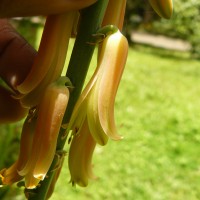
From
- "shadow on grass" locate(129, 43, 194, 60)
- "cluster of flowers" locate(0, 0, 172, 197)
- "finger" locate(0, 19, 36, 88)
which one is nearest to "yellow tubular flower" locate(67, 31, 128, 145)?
"cluster of flowers" locate(0, 0, 172, 197)

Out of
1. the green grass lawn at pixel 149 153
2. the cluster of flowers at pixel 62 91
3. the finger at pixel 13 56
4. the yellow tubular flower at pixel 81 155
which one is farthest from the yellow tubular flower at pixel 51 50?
the green grass lawn at pixel 149 153

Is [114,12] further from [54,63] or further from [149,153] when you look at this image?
[149,153]

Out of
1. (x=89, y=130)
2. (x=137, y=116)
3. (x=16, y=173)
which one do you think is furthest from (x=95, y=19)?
(x=137, y=116)

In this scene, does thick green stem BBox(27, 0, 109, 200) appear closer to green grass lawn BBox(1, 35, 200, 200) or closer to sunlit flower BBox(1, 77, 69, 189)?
sunlit flower BBox(1, 77, 69, 189)

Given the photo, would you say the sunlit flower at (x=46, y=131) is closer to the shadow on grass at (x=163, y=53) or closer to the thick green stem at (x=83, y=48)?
the thick green stem at (x=83, y=48)

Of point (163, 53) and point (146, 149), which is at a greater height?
point (146, 149)

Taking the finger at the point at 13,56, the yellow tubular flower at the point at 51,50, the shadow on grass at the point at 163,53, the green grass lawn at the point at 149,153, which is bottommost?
the shadow on grass at the point at 163,53

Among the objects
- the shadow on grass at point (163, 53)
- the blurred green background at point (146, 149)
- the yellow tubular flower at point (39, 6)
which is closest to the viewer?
the yellow tubular flower at point (39, 6)

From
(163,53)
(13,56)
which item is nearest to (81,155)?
(13,56)
